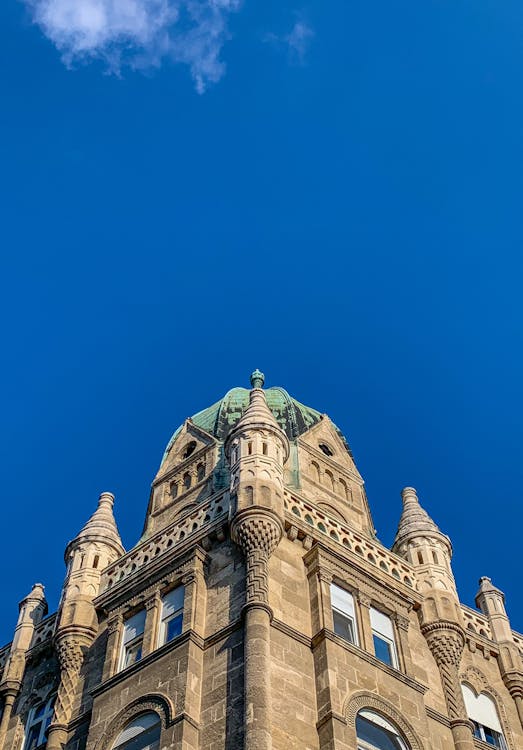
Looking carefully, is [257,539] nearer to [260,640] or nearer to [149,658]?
[260,640]

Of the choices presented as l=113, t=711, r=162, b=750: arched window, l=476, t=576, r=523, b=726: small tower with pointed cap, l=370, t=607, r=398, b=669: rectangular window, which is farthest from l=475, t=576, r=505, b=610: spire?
l=113, t=711, r=162, b=750: arched window

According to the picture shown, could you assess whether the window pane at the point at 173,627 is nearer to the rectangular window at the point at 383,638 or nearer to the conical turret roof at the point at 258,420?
the rectangular window at the point at 383,638

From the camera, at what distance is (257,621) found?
27.3m

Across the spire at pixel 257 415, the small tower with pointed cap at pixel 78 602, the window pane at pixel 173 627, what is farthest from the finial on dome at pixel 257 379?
the window pane at pixel 173 627

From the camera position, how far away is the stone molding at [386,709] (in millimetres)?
27234

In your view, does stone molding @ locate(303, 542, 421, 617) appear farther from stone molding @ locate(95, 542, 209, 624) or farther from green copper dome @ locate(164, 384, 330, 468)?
green copper dome @ locate(164, 384, 330, 468)

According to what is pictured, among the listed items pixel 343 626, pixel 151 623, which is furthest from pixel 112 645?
pixel 343 626

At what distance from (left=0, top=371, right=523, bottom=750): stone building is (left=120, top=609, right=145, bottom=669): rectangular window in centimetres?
6

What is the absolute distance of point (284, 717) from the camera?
25438 mm

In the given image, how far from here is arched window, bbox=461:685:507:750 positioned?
32250 millimetres

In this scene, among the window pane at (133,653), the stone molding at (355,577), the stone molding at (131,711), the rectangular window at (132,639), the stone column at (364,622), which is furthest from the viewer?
the stone molding at (355,577)

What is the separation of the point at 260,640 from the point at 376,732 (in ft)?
12.6

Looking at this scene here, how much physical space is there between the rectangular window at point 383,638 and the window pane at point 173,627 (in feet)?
Result: 17.8

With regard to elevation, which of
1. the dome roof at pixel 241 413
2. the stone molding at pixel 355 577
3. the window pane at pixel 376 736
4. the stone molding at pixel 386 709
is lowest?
the window pane at pixel 376 736
